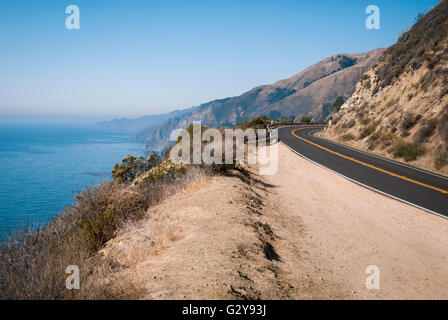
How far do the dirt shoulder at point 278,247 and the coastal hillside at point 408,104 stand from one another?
9.91m

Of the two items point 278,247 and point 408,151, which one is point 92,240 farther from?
point 408,151

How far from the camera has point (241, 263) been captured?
177 inches

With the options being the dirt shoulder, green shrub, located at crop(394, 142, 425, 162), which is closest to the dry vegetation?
the dirt shoulder

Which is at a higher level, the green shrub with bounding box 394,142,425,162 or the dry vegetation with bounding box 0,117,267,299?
the green shrub with bounding box 394,142,425,162

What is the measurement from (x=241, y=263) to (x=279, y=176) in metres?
8.98

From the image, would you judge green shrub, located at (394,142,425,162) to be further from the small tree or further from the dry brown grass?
the small tree

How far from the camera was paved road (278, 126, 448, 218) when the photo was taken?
9551mm

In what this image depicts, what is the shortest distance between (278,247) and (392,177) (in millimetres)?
9652

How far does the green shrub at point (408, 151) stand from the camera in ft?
53.7

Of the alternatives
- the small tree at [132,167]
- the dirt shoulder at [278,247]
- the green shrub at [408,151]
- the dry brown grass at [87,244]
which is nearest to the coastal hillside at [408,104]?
the green shrub at [408,151]

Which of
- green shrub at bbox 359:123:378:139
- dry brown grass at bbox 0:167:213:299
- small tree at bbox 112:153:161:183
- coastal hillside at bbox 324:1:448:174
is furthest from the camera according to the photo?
green shrub at bbox 359:123:378:139

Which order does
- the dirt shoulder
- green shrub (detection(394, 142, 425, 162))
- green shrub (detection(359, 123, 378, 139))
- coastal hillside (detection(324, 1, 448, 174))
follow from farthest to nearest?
green shrub (detection(359, 123, 378, 139)) → coastal hillside (detection(324, 1, 448, 174)) → green shrub (detection(394, 142, 425, 162)) → the dirt shoulder

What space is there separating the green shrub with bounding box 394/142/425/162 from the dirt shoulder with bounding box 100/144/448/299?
9.00 metres

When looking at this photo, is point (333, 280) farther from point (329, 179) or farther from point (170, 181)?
point (329, 179)
